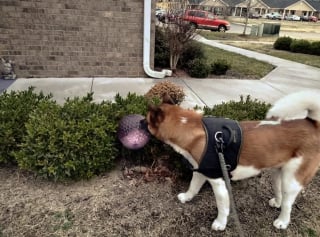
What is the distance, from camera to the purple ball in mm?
2752

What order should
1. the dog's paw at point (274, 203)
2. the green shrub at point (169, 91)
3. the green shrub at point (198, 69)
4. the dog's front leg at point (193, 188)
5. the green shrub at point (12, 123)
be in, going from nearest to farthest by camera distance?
the dog's front leg at point (193, 188), the dog's paw at point (274, 203), the green shrub at point (12, 123), the green shrub at point (169, 91), the green shrub at point (198, 69)

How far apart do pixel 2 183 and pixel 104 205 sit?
1098mm

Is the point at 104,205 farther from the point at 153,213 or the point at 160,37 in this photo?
the point at 160,37

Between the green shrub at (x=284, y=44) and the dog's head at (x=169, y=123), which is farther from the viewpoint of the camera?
the green shrub at (x=284, y=44)

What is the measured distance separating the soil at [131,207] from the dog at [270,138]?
45cm

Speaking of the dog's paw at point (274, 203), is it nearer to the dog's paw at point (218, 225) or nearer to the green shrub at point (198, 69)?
the dog's paw at point (218, 225)

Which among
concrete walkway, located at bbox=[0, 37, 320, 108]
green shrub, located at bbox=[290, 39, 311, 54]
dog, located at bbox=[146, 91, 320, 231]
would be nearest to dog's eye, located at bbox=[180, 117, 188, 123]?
dog, located at bbox=[146, 91, 320, 231]

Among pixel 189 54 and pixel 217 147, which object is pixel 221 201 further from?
pixel 189 54

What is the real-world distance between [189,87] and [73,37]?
9.61ft

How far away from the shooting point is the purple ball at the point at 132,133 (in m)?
2.75

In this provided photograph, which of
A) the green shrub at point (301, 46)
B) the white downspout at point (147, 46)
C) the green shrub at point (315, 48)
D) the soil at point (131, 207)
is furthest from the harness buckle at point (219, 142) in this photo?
the green shrub at point (301, 46)

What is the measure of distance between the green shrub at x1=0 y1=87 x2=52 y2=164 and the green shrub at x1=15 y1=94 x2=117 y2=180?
124 mm

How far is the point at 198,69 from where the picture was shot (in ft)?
23.9

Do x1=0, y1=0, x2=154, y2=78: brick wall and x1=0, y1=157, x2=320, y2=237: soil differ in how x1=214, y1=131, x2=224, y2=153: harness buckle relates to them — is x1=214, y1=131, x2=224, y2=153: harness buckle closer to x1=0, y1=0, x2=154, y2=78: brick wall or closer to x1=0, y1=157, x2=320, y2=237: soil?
x1=0, y1=157, x2=320, y2=237: soil
